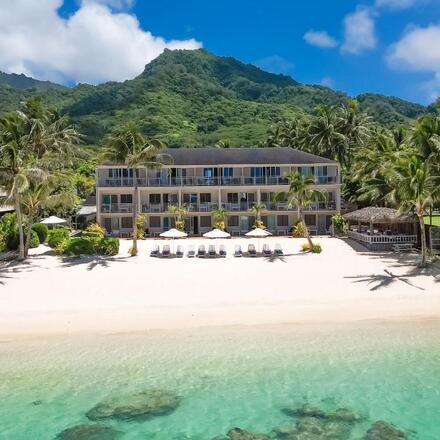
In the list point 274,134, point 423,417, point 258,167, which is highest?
point 274,134

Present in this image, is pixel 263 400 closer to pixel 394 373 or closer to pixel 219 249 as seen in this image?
pixel 394 373

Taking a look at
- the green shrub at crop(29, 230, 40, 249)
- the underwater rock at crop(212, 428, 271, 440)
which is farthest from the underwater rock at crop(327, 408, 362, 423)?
the green shrub at crop(29, 230, 40, 249)

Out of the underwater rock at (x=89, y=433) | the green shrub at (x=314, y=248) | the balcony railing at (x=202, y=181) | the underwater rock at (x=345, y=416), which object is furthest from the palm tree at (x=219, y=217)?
the underwater rock at (x=89, y=433)

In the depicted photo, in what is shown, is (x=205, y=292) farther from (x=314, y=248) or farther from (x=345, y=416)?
(x=314, y=248)

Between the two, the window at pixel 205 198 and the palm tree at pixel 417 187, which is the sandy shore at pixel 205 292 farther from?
the window at pixel 205 198

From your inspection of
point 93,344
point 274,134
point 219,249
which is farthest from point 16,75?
point 93,344

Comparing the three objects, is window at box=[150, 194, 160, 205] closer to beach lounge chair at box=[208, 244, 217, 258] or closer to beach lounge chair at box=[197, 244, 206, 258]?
beach lounge chair at box=[208, 244, 217, 258]
